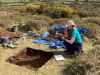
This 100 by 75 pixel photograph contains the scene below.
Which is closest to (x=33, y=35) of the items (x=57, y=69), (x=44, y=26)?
(x=44, y=26)

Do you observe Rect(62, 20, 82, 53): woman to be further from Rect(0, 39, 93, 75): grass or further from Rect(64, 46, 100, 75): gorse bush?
Rect(64, 46, 100, 75): gorse bush

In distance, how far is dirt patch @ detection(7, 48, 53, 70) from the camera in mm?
7677

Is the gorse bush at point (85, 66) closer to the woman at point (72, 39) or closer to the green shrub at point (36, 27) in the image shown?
the woman at point (72, 39)

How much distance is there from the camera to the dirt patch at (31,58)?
7.68 metres

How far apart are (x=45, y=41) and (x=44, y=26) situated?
2.66m

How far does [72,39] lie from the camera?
306 inches

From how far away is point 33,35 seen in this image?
10438mm

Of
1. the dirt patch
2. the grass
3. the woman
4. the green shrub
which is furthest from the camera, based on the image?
the green shrub

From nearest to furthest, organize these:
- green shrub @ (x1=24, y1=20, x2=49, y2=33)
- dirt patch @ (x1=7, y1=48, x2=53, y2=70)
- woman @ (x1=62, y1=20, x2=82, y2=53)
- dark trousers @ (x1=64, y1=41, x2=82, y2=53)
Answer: dirt patch @ (x1=7, y1=48, x2=53, y2=70) → woman @ (x1=62, y1=20, x2=82, y2=53) → dark trousers @ (x1=64, y1=41, x2=82, y2=53) → green shrub @ (x1=24, y1=20, x2=49, y2=33)

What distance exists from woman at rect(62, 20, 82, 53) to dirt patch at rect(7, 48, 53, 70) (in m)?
0.79

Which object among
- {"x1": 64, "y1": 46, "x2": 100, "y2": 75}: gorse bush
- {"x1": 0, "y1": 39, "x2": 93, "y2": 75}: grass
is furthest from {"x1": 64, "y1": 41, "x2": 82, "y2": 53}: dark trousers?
{"x1": 64, "y1": 46, "x2": 100, "y2": 75}: gorse bush

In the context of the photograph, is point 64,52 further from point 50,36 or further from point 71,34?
point 50,36

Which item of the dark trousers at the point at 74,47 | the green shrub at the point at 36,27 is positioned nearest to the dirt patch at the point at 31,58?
the dark trousers at the point at 74,47

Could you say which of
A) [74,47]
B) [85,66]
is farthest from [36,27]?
[85,66]
